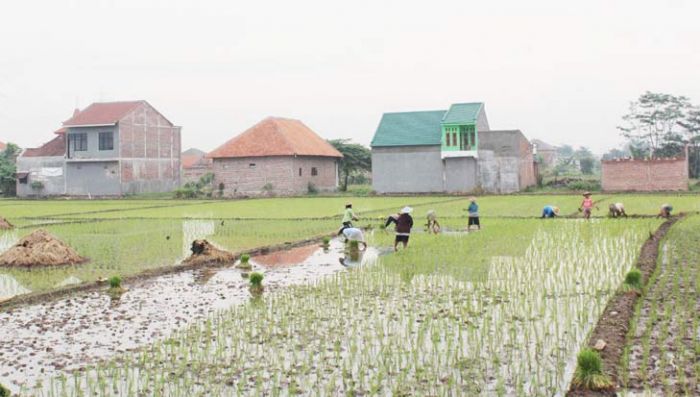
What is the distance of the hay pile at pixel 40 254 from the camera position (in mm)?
13305

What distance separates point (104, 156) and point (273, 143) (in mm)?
10418

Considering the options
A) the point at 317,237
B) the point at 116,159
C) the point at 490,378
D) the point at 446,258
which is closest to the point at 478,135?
the point at 116,159

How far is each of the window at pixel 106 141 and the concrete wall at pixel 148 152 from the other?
0.79m

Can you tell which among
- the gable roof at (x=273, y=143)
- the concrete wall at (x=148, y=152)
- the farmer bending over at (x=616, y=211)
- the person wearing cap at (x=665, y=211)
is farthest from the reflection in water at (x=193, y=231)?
the concrete wall at (x=148, y=152)

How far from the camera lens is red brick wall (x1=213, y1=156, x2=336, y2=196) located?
141 ft

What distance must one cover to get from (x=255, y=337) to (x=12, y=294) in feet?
16.0

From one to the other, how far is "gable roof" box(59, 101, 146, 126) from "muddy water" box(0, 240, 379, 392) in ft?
112

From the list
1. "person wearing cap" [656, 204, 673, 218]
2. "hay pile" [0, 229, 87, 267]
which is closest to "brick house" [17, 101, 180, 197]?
"hay pile" [0, 229, 87, 267]

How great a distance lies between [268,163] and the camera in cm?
4347

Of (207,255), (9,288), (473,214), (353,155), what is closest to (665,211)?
(473,214)

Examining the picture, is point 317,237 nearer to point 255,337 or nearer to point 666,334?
point 255,337

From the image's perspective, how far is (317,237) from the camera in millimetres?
17719

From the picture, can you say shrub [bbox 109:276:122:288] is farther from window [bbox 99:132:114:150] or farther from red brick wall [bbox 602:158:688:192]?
window [bbox 99:132:114:150]

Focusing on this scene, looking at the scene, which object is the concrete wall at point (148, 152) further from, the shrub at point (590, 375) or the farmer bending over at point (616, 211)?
the shrub at point (590, 375)
